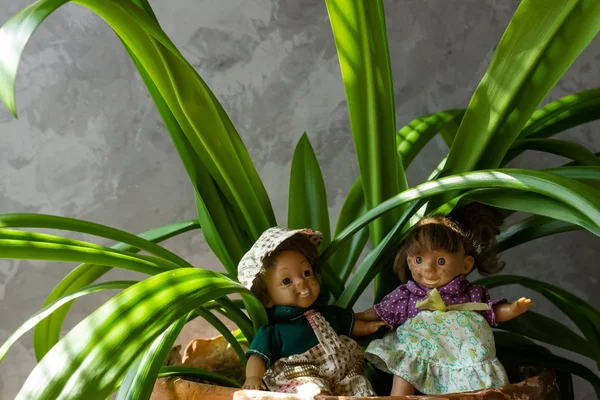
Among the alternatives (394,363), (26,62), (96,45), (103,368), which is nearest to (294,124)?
(96,45)

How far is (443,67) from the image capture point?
1490 millimetres

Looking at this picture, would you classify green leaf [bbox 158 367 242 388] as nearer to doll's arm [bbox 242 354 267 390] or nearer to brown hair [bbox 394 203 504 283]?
doll's arm [bbox 242 354 267 390]


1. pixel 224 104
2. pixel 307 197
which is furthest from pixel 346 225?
pixel 224 104

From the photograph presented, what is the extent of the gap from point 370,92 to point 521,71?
0.65 ft

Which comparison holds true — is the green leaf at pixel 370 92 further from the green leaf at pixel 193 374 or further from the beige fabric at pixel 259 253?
the green leaf at pixel 193 374

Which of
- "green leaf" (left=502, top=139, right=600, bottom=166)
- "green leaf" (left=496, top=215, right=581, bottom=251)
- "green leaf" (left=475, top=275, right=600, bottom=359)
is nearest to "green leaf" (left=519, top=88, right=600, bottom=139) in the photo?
"green leaf" (left=502, top=139, right=600, bottom=166)

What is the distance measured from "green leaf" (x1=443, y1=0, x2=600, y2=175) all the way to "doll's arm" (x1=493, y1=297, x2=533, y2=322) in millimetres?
180

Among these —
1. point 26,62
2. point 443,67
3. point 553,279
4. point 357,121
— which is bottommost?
point 553,279

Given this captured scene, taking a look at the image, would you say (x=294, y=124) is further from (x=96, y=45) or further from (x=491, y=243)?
(x=491, y=243)

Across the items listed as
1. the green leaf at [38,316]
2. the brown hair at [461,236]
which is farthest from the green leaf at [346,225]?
the green leaf at [38,316]

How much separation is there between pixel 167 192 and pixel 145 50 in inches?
23.1

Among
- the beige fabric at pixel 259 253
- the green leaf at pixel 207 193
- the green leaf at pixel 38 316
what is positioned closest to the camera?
the green leaf at pixel 38 316

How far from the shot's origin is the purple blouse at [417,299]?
3.14 feet

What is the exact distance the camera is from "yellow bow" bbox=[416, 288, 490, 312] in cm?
94
